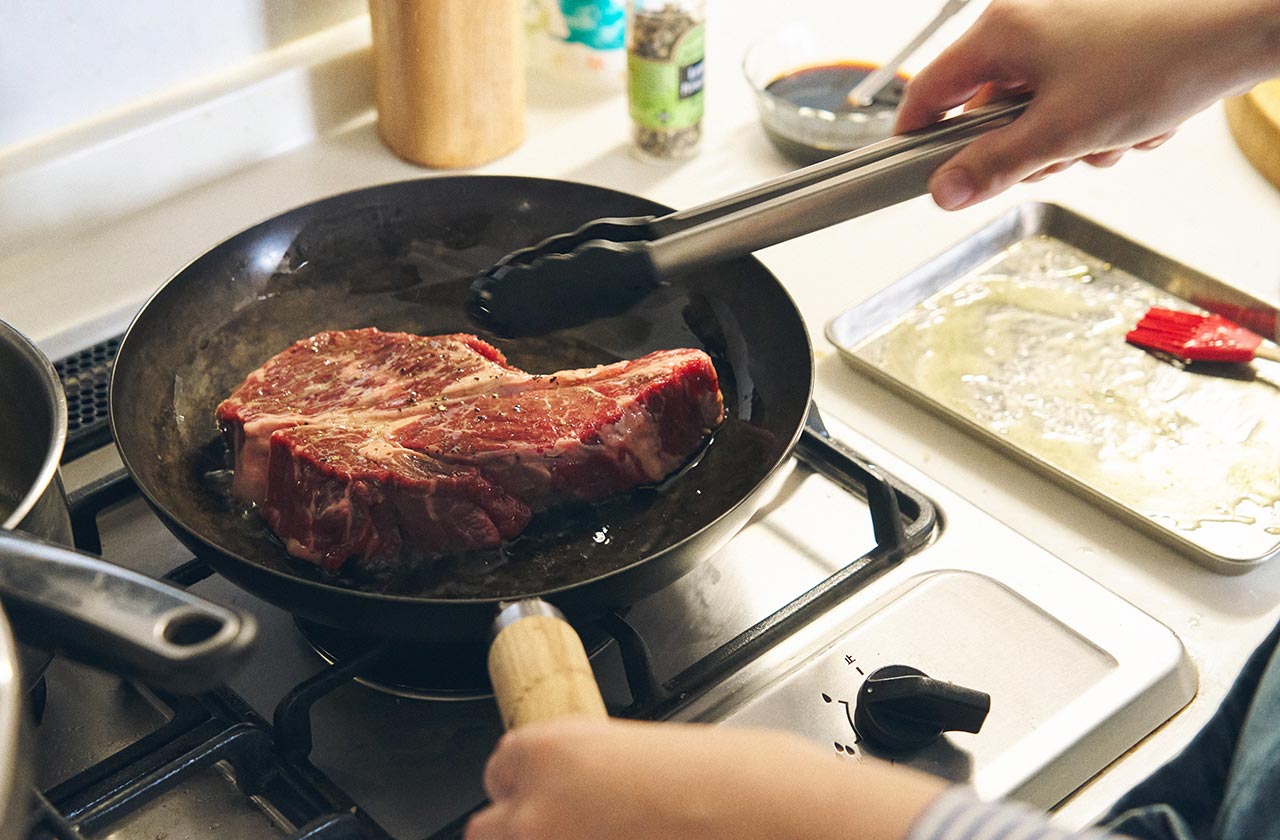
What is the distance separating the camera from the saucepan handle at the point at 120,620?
0.58 metres

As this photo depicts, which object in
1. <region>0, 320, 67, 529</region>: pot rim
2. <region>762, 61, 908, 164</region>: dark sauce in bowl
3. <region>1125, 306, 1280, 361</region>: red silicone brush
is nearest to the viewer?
<region>0, 320, 67, 529</region>: pot rim

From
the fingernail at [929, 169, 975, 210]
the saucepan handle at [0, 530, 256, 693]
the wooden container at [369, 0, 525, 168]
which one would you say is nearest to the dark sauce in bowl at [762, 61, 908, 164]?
the wooden container at [369, 0, 525, 168]

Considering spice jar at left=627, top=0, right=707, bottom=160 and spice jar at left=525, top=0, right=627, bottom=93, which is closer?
spice jar at left=627, top=0, right=707, bottom=160

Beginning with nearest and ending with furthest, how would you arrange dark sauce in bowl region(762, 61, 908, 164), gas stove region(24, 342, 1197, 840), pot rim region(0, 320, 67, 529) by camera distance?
pot rim region(0, 320, 67, 529)
gas stove region(24, 342, 1197, 840)
dark sauce in bowl region(762, 61, 908, 164)

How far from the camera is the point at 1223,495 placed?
109 cm

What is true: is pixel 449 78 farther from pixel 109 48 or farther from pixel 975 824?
pixel 975 824

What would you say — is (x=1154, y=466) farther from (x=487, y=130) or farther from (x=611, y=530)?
(x=487, y=130)

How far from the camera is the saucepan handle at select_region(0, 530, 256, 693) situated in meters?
0.58

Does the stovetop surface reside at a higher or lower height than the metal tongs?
lower

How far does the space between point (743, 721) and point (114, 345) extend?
2.51ft

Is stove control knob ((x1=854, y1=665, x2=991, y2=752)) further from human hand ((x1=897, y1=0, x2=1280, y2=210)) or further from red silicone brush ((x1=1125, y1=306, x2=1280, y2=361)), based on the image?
red silicone brush ((x1=1125, y1=306, x2=1280, y2=361))

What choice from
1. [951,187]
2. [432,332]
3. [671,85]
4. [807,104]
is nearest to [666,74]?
[671,85]

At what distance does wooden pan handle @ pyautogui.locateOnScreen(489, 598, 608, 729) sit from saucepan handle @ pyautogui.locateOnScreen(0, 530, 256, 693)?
14 centimetres

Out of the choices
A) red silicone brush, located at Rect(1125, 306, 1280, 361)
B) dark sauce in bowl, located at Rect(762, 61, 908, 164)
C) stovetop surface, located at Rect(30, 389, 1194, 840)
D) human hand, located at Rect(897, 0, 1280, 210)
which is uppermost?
human hand, located at Rect(897, 0, 1280, 210)
